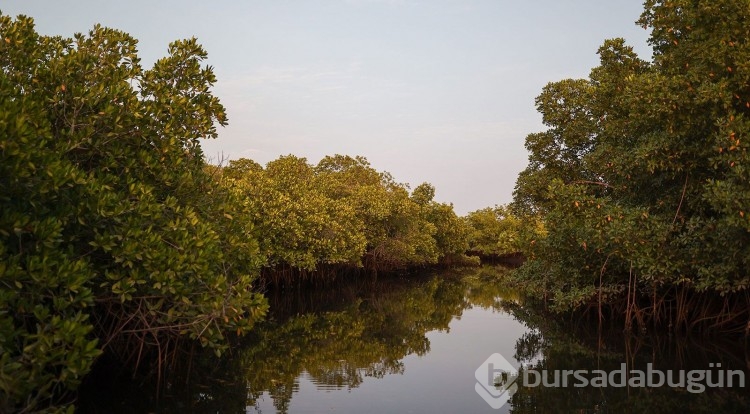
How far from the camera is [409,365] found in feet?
39.4

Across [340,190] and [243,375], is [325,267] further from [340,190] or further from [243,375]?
[243,375]

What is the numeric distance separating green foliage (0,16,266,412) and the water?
1.23 metres

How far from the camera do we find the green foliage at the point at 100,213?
582 centimetres

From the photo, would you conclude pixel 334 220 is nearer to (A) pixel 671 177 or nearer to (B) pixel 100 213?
(A) pixel 671 177

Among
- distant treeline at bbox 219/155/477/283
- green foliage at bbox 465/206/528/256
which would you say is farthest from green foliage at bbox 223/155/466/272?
green foliage at bbox 465/206/528/256

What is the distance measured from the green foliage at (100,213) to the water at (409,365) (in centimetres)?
123

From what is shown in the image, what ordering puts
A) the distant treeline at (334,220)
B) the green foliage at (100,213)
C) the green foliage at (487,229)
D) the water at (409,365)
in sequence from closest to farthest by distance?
1. the green foliage at (100,213)
2. the water at (409,365)
3. the distant treeline at (334,220)
4. the green foliage at (487,229)

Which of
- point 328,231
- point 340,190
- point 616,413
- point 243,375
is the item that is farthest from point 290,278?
point 616,413

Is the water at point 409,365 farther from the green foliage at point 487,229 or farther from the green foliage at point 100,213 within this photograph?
the green foliage at point 487,229

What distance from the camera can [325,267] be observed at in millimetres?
30062

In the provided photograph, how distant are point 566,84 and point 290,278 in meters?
13.9

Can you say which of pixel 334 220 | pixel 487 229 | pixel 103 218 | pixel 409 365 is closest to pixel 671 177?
pixel 409 365

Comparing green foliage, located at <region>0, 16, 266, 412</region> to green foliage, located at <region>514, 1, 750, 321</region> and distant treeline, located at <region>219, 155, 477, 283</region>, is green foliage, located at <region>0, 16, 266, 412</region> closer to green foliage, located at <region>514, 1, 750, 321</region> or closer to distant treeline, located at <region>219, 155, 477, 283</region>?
distant treeline, located at <region>219, 155, 477, 283</region>

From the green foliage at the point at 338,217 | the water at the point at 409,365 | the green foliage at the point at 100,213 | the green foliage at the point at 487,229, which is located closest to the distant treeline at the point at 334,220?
the green foliage at the point at 338,217
